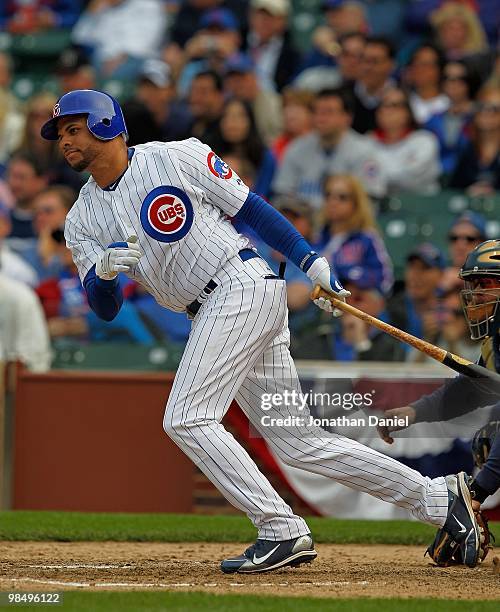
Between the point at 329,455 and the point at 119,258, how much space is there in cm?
122

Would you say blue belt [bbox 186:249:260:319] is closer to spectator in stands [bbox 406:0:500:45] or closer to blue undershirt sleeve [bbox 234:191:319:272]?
blue undershirt sleeve [bbox 234:191:319:272]

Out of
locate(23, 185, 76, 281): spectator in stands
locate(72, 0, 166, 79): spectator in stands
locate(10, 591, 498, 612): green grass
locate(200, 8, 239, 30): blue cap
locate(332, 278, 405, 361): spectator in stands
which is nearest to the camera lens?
locate(10, 591, 498, 612): green grass

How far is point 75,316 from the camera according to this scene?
1062 centimetres

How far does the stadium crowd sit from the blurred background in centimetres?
2

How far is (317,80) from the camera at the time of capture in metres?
12.5

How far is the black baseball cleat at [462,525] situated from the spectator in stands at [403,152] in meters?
5.95

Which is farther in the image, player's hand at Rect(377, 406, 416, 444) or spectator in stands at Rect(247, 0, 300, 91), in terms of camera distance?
spectator in stands at Rect(247, 0, 300, 91)

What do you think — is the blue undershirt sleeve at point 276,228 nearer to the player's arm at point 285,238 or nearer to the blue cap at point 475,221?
the player's arm at point 285,238

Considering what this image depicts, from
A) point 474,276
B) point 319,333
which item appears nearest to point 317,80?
point 319,333

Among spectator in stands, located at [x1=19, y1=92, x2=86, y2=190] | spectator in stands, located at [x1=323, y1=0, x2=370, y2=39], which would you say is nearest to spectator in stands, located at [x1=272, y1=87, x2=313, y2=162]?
spectator in stands, located at [x1=323, y1=0, x2=370, y2=39]

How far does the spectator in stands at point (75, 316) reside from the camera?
10.3 metres

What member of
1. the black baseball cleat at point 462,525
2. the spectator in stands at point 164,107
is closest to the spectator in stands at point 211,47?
the spectator in stands at point 164,107

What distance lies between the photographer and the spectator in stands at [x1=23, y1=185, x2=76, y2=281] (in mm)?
11289

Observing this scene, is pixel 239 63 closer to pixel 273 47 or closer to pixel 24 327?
pixel 273 47
